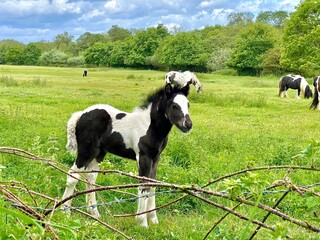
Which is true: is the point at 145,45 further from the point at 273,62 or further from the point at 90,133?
the point at 90,133

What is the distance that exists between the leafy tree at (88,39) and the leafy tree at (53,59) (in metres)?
13.3

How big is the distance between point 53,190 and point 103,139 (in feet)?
3.23

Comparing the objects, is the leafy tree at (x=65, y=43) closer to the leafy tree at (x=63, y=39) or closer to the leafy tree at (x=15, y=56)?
the leafy tree at (x=63, y=39)

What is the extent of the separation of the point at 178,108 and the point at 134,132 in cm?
71

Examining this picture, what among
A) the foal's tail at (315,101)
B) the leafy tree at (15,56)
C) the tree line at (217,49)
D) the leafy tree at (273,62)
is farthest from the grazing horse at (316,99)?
the leafy tree at (15,56)

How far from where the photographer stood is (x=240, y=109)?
17.0 metres

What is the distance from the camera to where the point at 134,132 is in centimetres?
545

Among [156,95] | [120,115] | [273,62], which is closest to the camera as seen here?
[156,95]

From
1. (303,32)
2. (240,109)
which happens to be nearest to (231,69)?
(303,32)

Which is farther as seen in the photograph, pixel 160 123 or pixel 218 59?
pixel 218 59

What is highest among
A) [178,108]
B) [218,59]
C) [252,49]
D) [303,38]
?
[303,38]

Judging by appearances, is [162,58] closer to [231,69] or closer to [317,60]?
[231,69]

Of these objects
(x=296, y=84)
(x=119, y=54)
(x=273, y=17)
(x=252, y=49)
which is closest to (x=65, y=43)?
(x=119, y=54)

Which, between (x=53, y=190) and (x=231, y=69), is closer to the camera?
(x=53, y=190)
